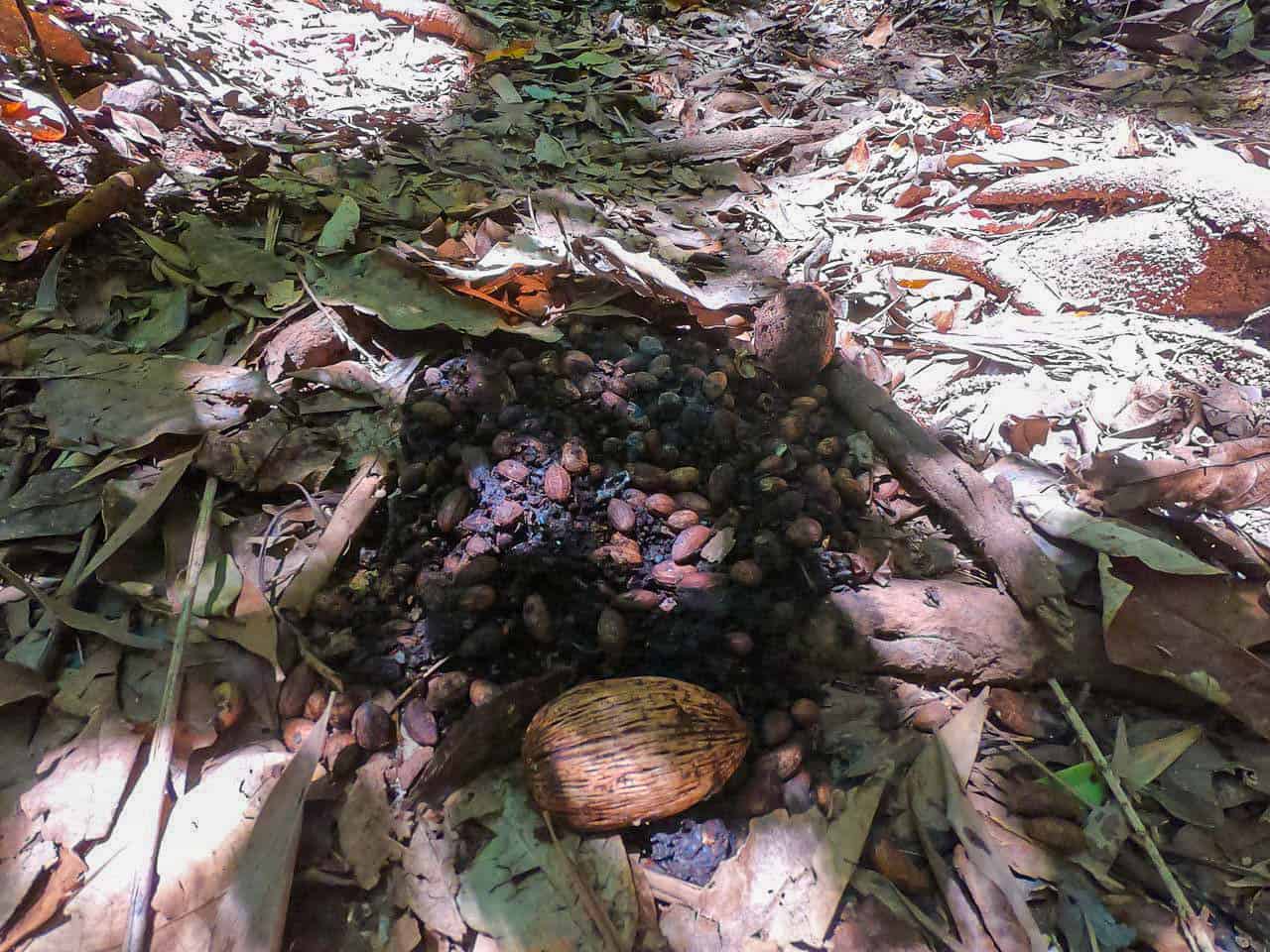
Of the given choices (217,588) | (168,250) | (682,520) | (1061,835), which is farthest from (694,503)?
(168,250)

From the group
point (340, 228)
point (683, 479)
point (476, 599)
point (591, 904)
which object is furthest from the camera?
point (340, 228)

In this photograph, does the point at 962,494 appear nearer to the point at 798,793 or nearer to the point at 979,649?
the point at 979,649

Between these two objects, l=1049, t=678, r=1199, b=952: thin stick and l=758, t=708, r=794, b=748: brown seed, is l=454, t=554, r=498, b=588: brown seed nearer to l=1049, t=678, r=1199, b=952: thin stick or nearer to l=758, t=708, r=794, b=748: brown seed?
l=758, t=708, r=794, b=748: brown seed

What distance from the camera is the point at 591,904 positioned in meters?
1.08

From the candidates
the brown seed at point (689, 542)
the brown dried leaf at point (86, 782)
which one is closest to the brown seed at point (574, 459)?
the brown seed at point (689, 542)

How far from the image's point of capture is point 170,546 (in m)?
1.39

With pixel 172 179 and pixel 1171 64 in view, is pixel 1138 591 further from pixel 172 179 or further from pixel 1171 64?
pixel 1171 64

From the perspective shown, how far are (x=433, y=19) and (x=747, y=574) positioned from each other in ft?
11.4

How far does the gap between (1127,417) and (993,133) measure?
4.98 ft

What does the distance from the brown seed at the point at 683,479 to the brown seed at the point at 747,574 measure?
0.22 m

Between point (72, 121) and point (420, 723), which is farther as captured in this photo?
point (72, 121)

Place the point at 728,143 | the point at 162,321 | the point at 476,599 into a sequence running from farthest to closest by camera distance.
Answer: the point at 728,143
the point at 162,321
the point at 476,599

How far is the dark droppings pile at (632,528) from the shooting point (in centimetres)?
128

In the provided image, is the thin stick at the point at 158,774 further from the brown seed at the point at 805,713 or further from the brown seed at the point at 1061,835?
the brown seed at the point at 1061,835
